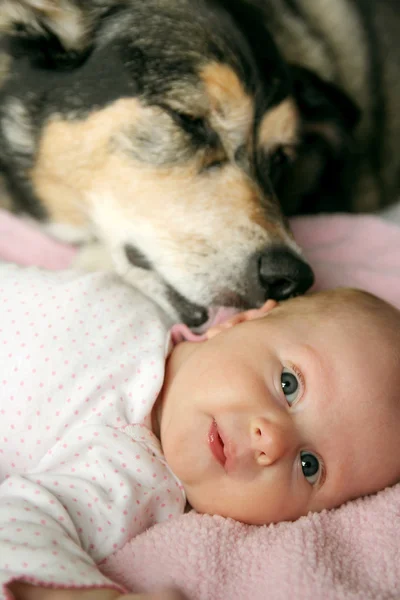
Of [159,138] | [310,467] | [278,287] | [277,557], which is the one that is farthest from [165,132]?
[277,557]

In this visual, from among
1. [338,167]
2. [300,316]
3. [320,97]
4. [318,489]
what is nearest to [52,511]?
[318,489]

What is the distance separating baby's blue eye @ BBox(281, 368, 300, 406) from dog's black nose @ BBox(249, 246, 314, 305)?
405mm

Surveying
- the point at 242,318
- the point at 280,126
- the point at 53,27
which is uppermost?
the point at 53,27

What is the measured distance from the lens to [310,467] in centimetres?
119

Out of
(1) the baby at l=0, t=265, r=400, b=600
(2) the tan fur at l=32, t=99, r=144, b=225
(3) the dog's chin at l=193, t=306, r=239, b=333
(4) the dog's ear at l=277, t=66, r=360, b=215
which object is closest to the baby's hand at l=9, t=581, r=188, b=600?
(1) the baby at l=0, t=265, r=400, b=600

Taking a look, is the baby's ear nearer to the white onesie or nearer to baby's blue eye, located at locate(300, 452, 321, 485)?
the white onesie

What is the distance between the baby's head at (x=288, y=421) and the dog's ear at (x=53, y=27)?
1.00 meters

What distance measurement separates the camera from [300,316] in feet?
4.36

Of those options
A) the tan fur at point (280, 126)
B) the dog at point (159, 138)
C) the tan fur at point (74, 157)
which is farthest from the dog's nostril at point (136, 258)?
the tan fur at point (280, 126)

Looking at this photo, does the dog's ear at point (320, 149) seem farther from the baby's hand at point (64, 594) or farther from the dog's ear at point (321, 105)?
the baby's hand at point (64, 594)

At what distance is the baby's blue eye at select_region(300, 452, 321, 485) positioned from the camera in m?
1.19

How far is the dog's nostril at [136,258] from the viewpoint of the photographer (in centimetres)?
173

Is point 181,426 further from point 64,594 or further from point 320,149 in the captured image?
point 320,149

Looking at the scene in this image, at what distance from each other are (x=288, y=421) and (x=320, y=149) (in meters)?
1.59
